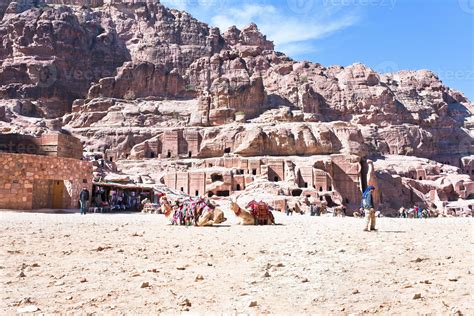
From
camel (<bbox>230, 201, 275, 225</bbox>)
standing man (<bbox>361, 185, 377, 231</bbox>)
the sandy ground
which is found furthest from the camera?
camel (<bbox>230, 201, 275, 225</bbox>)

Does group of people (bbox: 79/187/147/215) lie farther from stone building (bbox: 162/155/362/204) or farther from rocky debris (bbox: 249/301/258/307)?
rocky debris (bbox: 249/301/258/307)

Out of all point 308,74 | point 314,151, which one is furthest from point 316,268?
point 308,74

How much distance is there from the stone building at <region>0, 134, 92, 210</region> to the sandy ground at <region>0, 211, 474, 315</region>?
11.9m

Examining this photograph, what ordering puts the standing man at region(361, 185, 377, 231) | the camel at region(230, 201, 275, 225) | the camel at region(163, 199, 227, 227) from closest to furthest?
the standing man at region(361, 185, 377, 231) < the camel at region(163, 199, 227, 227) < the camel at region(230, 201, 275, 225)

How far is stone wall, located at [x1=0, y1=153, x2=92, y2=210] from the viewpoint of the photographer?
68.1 feet

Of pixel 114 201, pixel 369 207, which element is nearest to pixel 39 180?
pixel 114 201

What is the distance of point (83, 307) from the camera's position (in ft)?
16.8

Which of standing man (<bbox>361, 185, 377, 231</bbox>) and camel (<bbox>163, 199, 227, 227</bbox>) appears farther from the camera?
camel (<bbox>163, 199, 227, 227</bbox>)

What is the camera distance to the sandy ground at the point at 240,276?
5.11 meters

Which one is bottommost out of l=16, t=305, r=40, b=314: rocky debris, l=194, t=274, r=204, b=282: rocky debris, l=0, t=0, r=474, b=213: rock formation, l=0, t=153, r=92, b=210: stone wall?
l=16, t=305, r=40, b=314: rocky debris

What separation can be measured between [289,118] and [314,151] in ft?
42.6

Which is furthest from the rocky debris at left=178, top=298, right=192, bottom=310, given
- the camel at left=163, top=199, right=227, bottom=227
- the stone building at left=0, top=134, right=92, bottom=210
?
the stone building at left=0, top=134, right=92, bottom=210

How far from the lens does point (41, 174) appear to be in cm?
2200

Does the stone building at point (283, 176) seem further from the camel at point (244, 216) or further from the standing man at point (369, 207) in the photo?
the standing man at point (369, 207)
